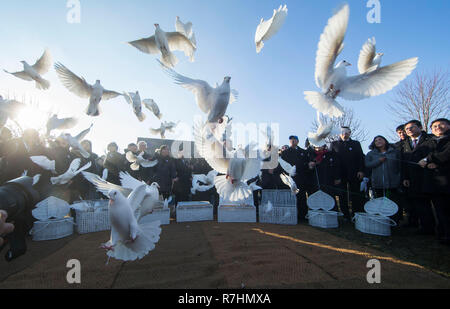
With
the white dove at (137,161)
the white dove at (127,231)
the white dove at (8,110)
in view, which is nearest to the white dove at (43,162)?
the white dove at (8,110)

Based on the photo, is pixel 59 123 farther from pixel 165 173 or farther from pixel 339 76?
pixel 339 76

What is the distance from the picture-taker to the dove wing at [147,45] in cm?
409

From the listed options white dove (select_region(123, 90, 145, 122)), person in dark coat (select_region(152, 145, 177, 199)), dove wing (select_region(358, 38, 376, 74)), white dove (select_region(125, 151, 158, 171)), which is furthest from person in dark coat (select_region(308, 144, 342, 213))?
white dove (select_region(123, 90, 145, 122))

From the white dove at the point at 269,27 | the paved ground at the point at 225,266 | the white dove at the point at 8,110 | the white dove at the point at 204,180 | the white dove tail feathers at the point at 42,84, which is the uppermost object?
the white dove at the point at 269,27

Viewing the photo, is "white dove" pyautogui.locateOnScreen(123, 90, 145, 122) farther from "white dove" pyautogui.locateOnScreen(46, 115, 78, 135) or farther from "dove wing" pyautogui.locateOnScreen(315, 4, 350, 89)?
"dove wing" pyautogui.locateOnScreen(315, 4, 350, 89)

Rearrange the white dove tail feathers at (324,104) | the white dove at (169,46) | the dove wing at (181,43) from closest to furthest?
the white dove tail feathers at (324,104)
the white dove at (169,46)
the dove wing at (181,43)

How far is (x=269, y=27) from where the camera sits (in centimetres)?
305

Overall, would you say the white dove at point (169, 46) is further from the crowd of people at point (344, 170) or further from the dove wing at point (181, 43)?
the crowd of people at point (344, 170)

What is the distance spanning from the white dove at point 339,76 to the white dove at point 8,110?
4.57 meters

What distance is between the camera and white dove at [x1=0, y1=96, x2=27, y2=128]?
308 centimetres

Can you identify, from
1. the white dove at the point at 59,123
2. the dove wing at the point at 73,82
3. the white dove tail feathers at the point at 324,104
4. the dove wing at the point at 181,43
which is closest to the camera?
Result: the white dove tail feathers at the point at 324,104

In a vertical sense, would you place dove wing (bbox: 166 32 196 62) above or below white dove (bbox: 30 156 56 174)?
above

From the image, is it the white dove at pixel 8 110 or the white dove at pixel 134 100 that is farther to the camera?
the white dove at pixel 134 100

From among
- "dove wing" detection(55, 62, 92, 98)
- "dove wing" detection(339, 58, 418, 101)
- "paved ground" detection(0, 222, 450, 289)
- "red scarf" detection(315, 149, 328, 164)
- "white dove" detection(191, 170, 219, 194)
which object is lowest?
"paved ground" detection(0, 222, 450, 289)
